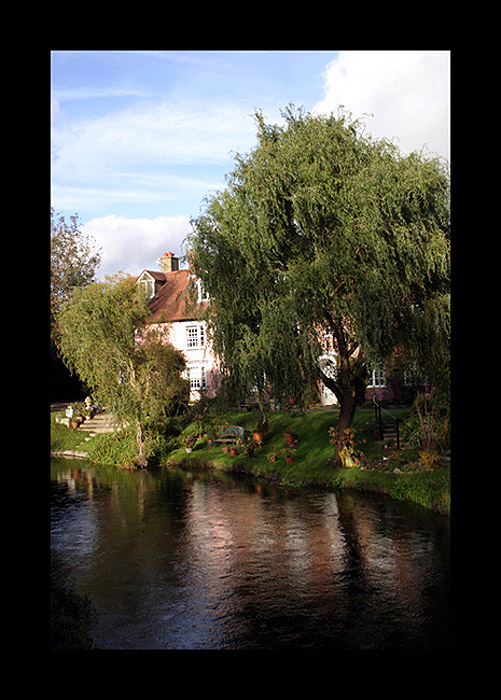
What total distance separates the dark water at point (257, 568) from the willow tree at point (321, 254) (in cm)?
396

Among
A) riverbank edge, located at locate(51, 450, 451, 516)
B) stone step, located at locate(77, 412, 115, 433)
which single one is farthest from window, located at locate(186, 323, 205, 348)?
riverbank edge, located at locate(51, 450, 451, 516)

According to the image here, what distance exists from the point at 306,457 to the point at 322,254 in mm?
8153

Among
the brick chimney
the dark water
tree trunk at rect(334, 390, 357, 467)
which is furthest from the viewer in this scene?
the brick chimney

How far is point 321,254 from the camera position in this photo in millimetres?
17266

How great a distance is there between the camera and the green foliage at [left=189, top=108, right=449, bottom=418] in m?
16.7

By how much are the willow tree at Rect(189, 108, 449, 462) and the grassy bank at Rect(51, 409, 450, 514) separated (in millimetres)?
3267

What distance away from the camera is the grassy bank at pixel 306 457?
17156mm

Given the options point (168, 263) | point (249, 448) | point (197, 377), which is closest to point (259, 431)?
point (249, 448)

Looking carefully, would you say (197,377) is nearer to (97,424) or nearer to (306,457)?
(97,424)

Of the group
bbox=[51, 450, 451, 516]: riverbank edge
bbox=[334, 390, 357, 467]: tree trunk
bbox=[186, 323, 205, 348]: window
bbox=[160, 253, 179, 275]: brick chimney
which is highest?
bbox=[160, 253, 179, 275]: brick chimney

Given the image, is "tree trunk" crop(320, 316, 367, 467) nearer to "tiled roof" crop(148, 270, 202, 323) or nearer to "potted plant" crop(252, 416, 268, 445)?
"potted plant" crop(252, 416, 268, 445)
